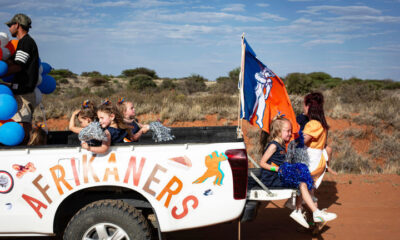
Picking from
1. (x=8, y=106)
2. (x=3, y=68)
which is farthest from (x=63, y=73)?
(x=8, y=106)

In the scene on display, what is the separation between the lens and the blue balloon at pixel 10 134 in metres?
3.96

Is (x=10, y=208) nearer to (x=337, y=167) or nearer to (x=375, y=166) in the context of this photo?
(x=337, y=167)

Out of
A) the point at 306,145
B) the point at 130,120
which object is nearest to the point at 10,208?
the point at 130,120

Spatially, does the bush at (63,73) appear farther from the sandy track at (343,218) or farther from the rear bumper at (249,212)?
the rear bumper at (249,212)

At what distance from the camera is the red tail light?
3.59 metres

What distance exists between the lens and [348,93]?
19.0 m

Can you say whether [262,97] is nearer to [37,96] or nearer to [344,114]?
[37,96]

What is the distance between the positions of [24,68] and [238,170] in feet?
10.4

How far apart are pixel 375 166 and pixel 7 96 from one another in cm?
1063

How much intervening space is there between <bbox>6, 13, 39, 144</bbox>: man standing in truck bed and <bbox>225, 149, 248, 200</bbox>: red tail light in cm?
271

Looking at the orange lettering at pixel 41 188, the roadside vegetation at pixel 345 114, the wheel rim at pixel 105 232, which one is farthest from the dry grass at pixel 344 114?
the orange lettering at pixel 41 188

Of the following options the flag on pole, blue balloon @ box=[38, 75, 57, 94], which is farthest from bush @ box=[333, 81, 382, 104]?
blue balloon @ box=[38, 75, 57, 94]

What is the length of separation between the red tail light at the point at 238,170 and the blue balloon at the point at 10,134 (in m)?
2.29

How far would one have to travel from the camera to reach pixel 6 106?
4074mm
